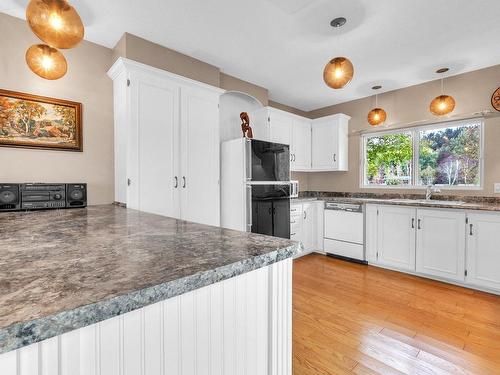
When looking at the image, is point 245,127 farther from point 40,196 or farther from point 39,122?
point 40,196

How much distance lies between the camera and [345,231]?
388 centimetres

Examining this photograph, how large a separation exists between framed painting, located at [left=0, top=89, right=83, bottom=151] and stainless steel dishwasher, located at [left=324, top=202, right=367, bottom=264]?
343cm

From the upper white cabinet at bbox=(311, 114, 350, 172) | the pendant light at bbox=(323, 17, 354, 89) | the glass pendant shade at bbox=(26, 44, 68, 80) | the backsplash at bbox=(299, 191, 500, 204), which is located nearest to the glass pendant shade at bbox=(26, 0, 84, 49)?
the glass pendant shade at bbox=(26, 44, 68, 80)

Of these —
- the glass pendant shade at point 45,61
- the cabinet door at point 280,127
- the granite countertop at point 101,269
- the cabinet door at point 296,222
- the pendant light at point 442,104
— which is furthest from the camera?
the cabinet door at point 280,127

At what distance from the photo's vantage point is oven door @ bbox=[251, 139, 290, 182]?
3135mm

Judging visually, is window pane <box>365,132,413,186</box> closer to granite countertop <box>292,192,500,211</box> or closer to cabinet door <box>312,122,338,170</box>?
granite countertop <box>292,192,500,211</box>

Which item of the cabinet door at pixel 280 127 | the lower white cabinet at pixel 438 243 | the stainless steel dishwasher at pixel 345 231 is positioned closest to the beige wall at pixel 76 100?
the cabinet door at pixel 280 127

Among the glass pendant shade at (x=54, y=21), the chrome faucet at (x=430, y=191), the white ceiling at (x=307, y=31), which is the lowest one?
the chrome faucet at (x=430, y=191)

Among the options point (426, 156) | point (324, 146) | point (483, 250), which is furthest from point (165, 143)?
point (426, 156)

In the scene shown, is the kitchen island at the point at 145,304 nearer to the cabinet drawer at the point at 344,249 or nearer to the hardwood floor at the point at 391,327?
the hardwood floor at the point at 391,327

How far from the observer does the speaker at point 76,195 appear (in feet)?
7.43

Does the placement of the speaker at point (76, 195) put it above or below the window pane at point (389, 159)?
below

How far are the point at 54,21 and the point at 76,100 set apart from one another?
1497 millimetres

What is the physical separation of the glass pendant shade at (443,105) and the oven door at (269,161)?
6.46ft
